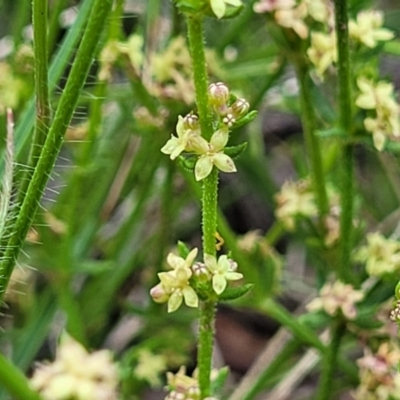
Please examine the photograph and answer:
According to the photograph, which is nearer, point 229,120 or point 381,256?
point 229,120

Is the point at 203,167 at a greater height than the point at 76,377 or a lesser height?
greater

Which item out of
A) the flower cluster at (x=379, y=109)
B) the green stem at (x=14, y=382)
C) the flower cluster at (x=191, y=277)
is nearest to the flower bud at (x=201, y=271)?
the flower cluster at (x=191, y=277)

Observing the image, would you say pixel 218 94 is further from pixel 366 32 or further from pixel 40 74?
pixel 366 32

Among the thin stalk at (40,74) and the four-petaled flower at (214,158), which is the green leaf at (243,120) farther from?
the thin stalk at (40,74)

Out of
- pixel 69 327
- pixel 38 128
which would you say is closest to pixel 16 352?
pixel 69 327

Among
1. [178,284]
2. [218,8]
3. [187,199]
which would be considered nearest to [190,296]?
[178,284]

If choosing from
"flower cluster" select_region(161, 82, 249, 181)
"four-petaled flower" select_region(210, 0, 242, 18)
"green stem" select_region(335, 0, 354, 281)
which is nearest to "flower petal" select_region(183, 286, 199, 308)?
"flower cluster" select_region(161, 82, 249, 181)
